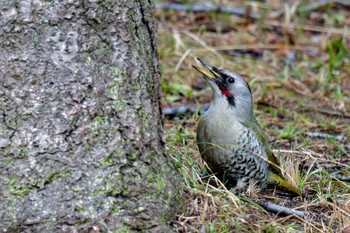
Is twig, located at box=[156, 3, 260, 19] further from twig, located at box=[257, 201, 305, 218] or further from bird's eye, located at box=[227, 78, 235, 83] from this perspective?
twig, located at box=[257, 201, 305, 218]

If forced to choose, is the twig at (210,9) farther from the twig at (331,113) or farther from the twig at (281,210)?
the twig at (281,210)

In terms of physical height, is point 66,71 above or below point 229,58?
above

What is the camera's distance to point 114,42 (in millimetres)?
3268

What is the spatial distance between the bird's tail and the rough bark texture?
116 centimetres

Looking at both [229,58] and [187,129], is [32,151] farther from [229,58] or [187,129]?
[229,58]

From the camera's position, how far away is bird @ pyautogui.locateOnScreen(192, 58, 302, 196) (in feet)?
14.3

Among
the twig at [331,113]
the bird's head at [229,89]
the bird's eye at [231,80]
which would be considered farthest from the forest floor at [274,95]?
the bird's eye at [231,80]

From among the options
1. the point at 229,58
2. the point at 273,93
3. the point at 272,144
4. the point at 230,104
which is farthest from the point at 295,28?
the point at 230,104

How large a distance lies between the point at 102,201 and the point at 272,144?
2.33 metres

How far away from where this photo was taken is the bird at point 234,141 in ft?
14.3

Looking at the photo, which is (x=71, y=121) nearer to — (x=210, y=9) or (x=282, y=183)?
(x=282, y=183)

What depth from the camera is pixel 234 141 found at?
14.3ft

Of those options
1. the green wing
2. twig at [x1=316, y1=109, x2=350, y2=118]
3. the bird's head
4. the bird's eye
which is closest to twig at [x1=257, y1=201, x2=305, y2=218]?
the green wing

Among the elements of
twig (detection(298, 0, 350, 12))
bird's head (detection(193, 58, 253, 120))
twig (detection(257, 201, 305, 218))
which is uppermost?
bird's head (detection(193, 58, 253, 120))
